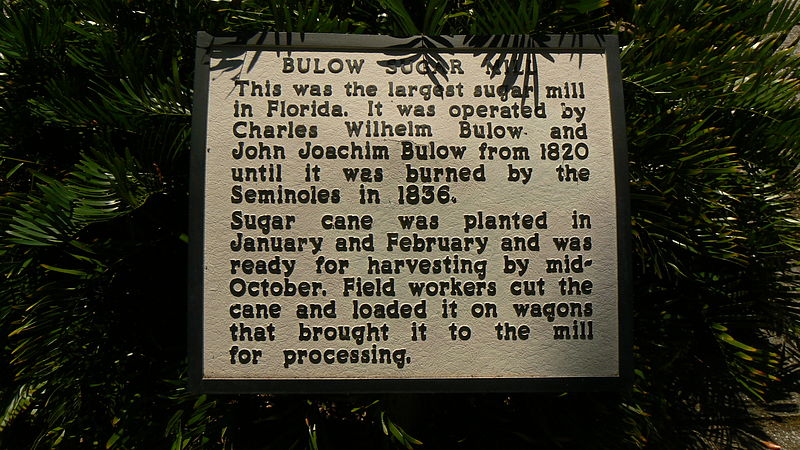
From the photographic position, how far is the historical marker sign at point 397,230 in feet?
5.76

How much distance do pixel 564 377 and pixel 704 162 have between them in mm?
800

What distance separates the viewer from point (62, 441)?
196 centimetres

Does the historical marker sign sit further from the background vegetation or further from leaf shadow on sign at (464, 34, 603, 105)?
the background vegetation

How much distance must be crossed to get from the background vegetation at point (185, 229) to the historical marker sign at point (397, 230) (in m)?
0.20

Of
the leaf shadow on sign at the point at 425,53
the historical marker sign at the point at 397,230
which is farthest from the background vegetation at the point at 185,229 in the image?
the historical marker sign at the point at 397,230

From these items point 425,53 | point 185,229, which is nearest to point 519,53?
point 425,53

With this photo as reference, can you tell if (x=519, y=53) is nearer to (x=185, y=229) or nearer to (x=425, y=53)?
(x=425, y=53)

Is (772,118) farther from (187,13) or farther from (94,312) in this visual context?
(94,312)

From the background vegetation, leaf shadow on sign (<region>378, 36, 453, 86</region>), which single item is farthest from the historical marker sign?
the background vegetation

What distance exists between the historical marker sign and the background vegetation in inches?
7.9

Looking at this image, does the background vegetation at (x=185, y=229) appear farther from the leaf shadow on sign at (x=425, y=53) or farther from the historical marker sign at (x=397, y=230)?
the historical marker sign at (x=397, y=230)

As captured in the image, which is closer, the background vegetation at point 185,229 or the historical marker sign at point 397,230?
the historical marker sign at point 397,230

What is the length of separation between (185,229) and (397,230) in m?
0.77

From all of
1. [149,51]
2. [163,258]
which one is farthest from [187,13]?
[163,258]
